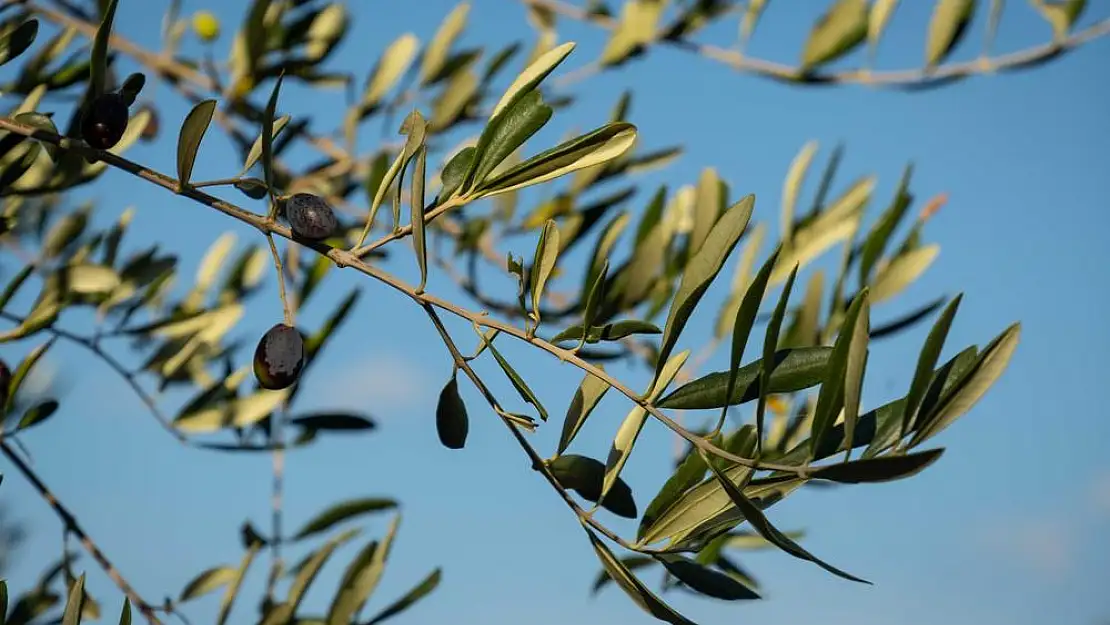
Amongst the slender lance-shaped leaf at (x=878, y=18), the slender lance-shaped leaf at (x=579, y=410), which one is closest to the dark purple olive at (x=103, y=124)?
the slender lance-shaped leaf at (x=579, y=410)

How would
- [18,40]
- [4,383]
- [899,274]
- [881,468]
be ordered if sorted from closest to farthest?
1. [881,468]
2. [18,40]
3. [4,383]
4. [899,274]

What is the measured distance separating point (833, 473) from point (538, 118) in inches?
12.0

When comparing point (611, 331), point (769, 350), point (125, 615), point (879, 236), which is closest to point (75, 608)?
point (125, 615)

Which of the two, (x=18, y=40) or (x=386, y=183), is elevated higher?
(x=18, y=40)

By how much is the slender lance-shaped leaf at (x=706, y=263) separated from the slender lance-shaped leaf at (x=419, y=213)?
16 cm

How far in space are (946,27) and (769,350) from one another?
109 centimetres

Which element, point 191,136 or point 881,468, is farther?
point 191,136

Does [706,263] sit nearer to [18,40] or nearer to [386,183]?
[386,183]

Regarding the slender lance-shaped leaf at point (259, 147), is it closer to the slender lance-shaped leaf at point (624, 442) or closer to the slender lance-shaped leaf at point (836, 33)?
the slender lance-shaped leaf at point (624, 442)

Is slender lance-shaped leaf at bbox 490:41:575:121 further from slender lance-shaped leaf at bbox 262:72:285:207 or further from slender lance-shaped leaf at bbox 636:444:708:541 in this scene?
slender lance-shaped leaf at bbox 636:444:708:541

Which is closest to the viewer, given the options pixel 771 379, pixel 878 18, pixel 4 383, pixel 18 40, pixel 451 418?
pixel 771 379

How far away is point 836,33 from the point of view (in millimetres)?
1676

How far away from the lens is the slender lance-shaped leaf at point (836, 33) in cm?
164

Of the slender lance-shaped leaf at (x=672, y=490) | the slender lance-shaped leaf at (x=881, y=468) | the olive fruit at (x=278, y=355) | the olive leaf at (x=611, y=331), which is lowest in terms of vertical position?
the slender lance-shaped leaf at (x=881, y=468)
